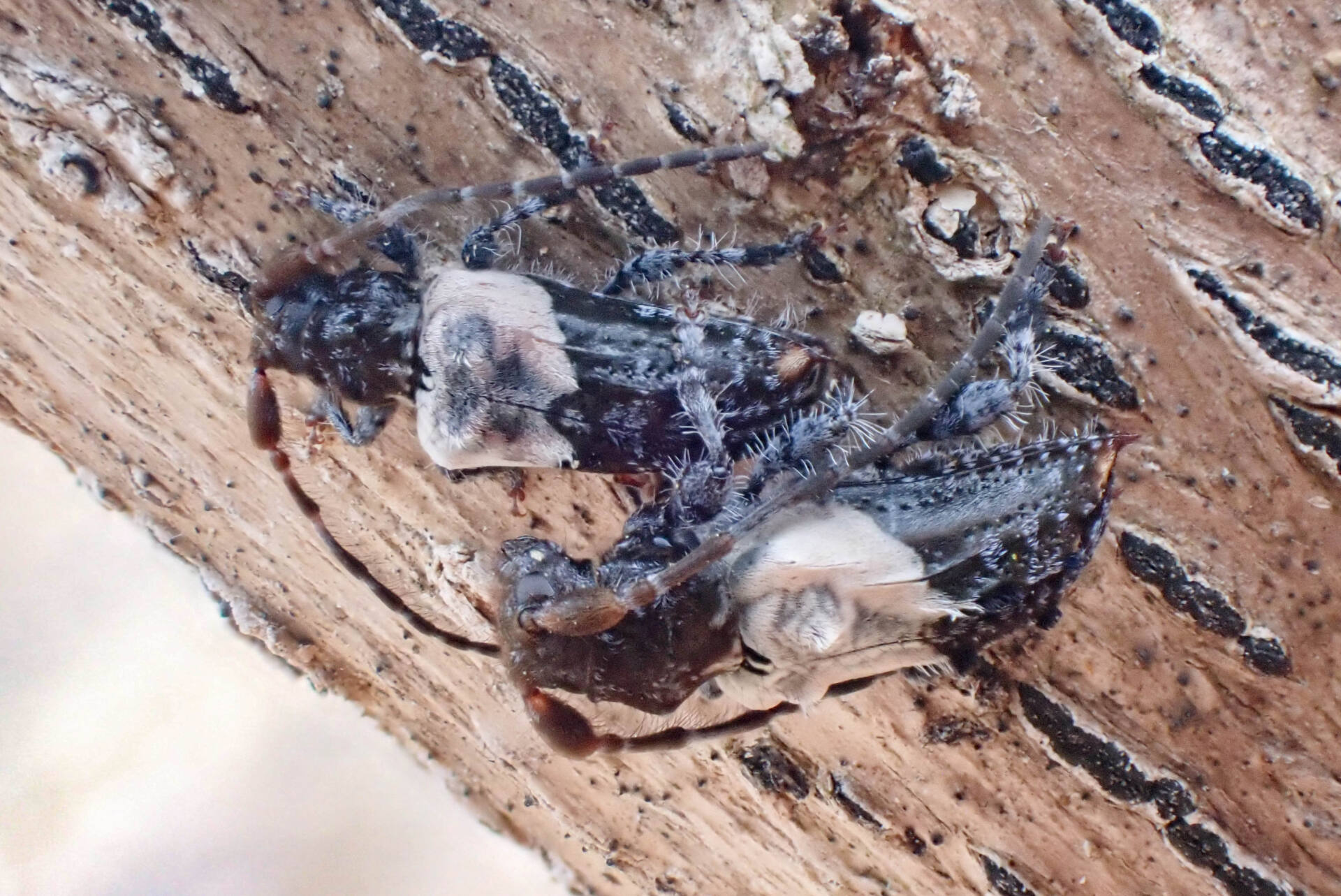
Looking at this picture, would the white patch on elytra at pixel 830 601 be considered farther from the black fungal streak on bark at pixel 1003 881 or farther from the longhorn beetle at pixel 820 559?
the black fungal streak on bark at pixel 1003 881

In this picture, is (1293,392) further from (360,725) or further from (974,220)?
(360,725)

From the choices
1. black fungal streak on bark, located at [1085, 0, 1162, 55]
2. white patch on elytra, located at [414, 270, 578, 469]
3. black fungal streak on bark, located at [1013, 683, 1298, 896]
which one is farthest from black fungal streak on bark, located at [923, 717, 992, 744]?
black fungal streak on bark, located at [1085, 0, 1162, 55]

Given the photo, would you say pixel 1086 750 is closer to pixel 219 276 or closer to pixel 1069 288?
pixel 1069 288

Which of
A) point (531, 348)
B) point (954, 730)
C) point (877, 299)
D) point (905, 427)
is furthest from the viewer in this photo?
point (954, 730)

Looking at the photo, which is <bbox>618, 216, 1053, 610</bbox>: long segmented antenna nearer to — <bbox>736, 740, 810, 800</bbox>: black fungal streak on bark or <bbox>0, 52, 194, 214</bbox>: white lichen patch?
<bbox>736, 740, 810, 800</bbox>: black fungal streak on bark

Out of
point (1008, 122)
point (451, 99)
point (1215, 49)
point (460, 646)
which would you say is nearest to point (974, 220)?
point (1008, 122)

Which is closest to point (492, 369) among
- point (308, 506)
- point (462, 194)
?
point (462, 194)
